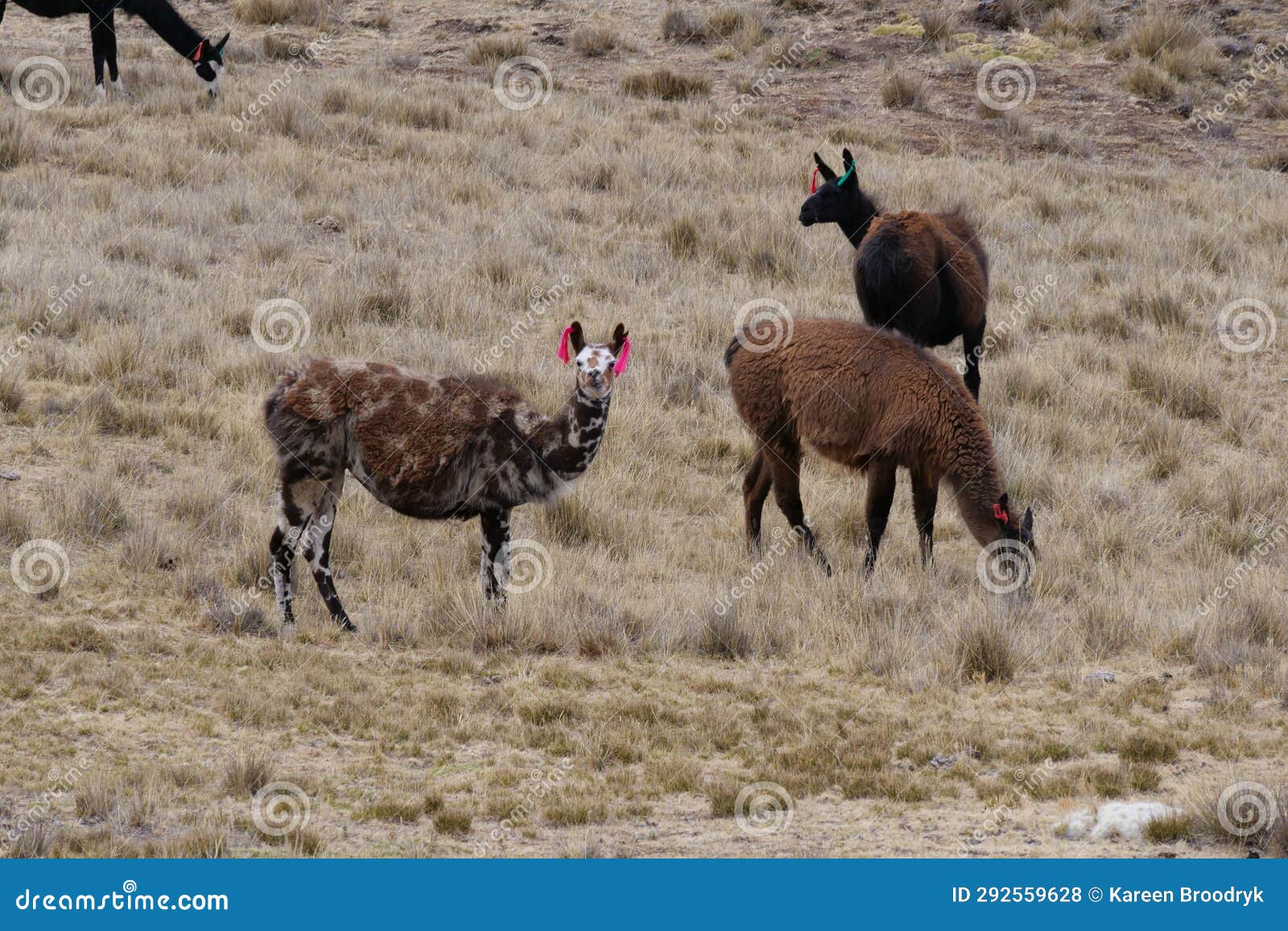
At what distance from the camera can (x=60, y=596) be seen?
28.3 feet

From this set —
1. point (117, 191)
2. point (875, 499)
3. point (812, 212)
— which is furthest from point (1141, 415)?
point (117, 191)

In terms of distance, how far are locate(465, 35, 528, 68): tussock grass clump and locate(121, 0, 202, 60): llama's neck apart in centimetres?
433

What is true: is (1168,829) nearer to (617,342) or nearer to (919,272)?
(617,342)

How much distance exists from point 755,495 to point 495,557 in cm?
218

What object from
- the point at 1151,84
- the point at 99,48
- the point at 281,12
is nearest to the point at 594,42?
the point at 281,12

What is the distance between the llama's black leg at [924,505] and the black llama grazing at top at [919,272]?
1.76 m

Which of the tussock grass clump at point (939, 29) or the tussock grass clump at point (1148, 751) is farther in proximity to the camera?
the tussock grass clump at point (939, 29)

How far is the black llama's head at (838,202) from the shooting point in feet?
41.3

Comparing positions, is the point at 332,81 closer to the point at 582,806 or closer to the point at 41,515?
the point at 41,515

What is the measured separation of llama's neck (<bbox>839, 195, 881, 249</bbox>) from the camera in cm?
1276

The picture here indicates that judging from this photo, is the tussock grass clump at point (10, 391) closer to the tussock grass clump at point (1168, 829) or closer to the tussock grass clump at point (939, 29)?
the tussock grass clump at point (1168, 829)

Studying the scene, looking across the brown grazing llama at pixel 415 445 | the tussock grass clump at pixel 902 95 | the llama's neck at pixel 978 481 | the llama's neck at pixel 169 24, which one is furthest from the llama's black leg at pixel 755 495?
the llama's neck at pixel 169 24

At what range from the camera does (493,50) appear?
2441cm

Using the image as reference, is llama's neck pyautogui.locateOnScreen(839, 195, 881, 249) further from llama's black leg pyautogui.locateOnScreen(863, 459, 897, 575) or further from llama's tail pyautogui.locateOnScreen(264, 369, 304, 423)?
llama's tail pyautogui.locateOnScreen(264, 369, 304, 423)
